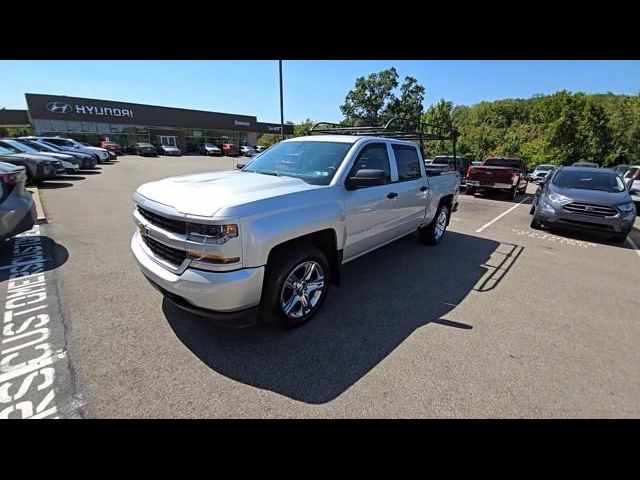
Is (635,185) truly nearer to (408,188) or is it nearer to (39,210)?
(408,188)

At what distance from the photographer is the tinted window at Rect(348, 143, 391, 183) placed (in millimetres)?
3641

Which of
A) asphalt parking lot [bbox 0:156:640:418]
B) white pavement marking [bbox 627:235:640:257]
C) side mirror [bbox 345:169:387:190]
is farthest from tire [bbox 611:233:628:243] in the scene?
side mirror [bbox 345:169:387:190]

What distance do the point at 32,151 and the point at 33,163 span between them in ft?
8.47

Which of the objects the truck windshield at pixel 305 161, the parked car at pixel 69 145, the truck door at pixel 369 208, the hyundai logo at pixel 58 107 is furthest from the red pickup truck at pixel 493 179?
the hyundai logo at pixel 58 107

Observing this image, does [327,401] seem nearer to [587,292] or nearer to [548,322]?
[548,322]

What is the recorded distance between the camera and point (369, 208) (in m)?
3.76

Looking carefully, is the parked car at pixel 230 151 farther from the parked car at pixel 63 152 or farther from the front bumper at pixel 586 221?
the front bumper at pixel 586 221

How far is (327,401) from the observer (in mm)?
2285

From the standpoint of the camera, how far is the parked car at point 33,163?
11359 mm

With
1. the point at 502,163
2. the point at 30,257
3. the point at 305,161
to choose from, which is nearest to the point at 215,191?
the point at 305,161

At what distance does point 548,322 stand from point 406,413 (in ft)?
7.87

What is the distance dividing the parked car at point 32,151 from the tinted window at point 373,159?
603 inches
